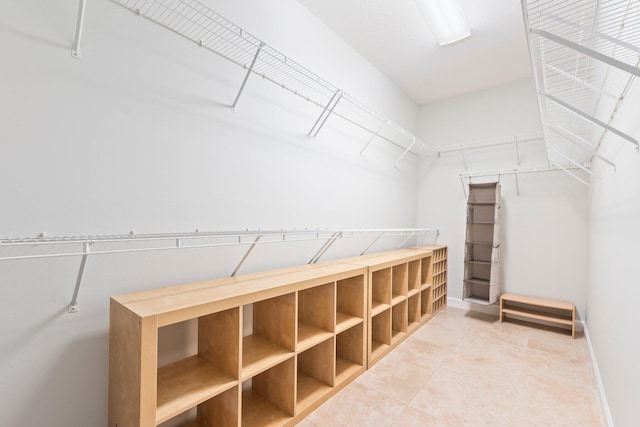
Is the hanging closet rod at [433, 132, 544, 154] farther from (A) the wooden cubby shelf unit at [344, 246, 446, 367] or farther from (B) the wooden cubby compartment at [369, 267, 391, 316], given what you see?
(B) the wooden cubby compartment at [369, 267, 391, 316]

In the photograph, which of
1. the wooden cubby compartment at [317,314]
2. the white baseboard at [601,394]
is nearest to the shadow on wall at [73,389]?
the wooden cubby compartment at [317,314]

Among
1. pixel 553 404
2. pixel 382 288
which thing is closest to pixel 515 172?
pixel 382 288

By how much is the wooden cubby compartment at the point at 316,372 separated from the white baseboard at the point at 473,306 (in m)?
2.58

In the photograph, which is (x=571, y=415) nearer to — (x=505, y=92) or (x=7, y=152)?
(x=7, y=152)

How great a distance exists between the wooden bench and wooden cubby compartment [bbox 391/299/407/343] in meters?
1.32

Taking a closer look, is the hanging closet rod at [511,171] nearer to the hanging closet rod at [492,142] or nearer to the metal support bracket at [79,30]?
the hanging closet rod at [492,142]

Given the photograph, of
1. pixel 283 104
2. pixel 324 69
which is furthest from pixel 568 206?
pixel 283 104

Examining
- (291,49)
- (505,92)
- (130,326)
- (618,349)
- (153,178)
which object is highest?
(505,92)

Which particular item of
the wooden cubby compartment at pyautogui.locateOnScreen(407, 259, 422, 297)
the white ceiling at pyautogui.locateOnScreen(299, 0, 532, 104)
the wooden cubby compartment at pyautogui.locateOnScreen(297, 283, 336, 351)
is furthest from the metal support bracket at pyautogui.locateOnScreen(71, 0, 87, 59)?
the wooden cubby compartment at pyautogui.locateOnScreen(407, 259, 422, 297)

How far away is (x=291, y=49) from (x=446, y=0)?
1241 millimetres

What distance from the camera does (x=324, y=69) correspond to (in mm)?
2479

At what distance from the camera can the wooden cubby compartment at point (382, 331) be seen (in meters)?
2.45

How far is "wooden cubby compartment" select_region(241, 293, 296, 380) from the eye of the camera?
1525 mm

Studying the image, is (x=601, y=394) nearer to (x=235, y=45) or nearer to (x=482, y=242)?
(x=482, y=242)
